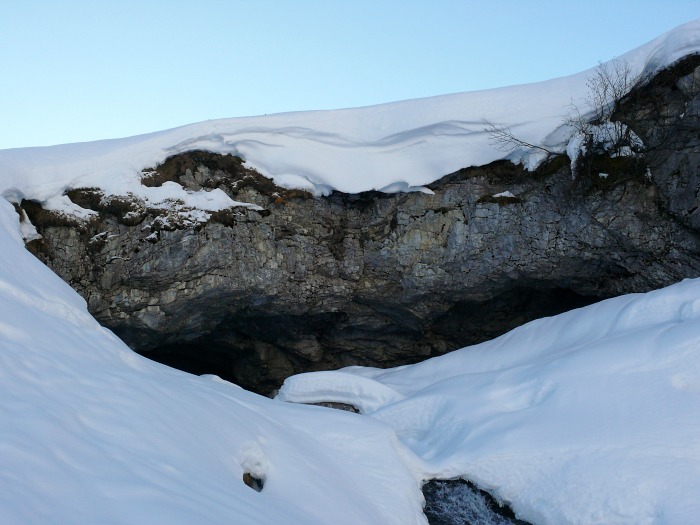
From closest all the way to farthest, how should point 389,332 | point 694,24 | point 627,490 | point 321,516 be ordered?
point 321,516 < point 627,490 < point 694,24 < point 389,332

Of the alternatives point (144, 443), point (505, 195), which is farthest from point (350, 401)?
point (144, 443)

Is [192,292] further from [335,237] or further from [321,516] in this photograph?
[321,516]

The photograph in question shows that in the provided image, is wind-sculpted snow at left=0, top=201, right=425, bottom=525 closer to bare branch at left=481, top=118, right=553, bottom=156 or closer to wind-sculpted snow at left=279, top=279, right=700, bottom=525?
wind-sculpted snow at left=279, top=279, right=700, bottom=525

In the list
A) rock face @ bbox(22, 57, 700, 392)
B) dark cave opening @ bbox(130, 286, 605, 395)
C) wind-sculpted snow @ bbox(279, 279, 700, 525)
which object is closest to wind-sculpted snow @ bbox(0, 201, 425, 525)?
wind-sculpted snow @ bbox(279, 279, 700, 525)

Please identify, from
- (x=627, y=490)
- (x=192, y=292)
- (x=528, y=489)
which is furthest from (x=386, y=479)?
(x=192, y=292)

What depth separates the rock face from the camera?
10.4 metres

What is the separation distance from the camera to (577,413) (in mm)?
6734

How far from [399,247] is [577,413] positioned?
534cm

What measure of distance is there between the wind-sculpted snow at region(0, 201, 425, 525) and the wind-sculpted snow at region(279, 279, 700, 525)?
88 cm

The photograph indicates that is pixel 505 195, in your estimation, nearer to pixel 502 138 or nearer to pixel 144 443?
pixel 502 138

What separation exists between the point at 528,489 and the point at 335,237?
258 inches

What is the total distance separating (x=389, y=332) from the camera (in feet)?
41.9

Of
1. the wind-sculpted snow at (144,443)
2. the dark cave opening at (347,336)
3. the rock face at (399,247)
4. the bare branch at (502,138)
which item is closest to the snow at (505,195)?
the rock face at (399,247)

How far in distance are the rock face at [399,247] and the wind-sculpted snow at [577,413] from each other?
224cm
